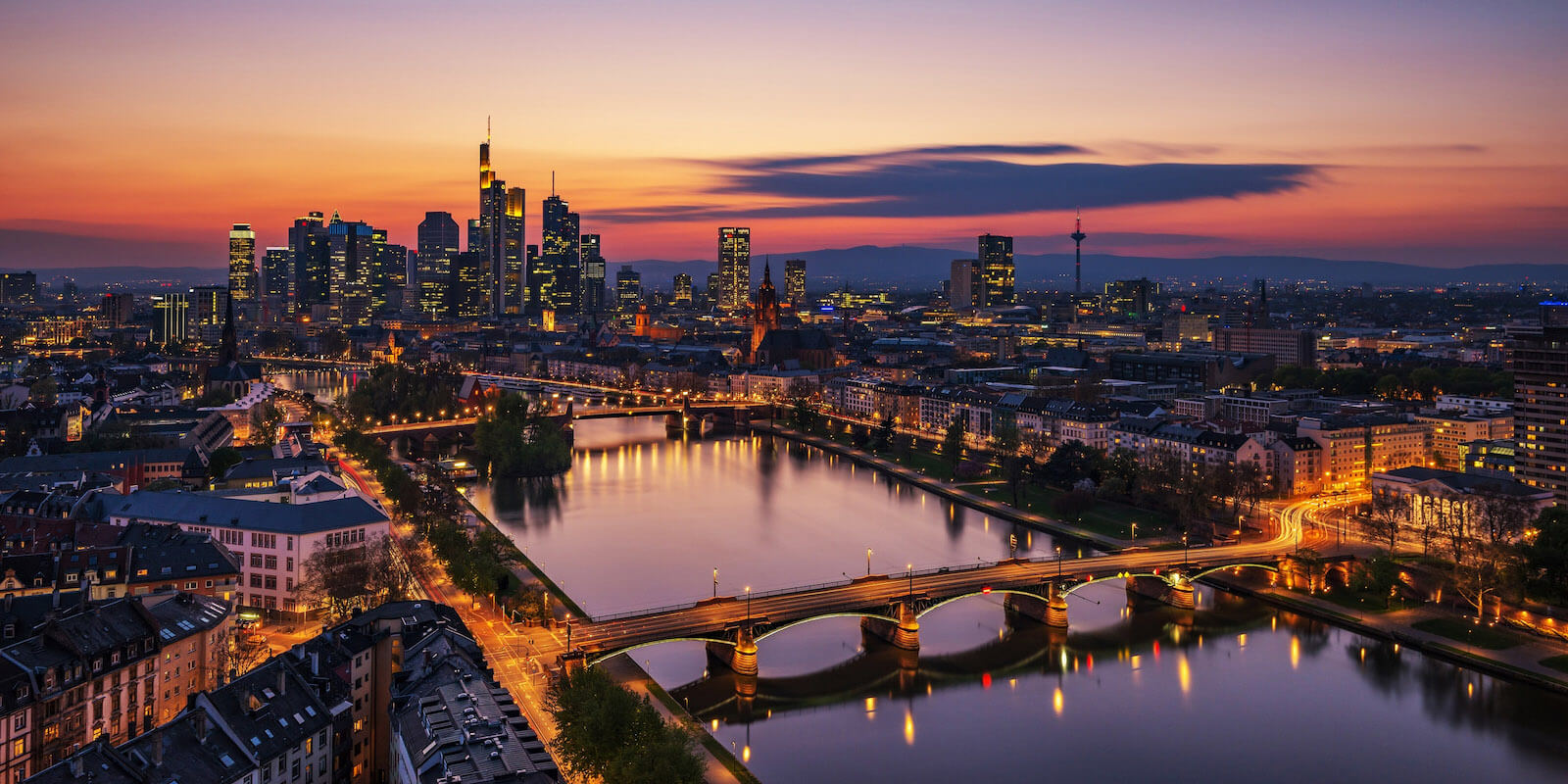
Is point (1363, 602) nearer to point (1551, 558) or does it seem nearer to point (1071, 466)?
point (1551, 558)

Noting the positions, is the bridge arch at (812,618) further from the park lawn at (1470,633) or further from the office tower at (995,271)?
the office tower at (995,271)

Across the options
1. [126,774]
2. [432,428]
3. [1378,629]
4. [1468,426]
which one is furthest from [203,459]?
[1468,426]

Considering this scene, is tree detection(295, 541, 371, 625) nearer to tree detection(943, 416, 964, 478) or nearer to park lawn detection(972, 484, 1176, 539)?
park lawn detection(972, 484, 1176, 539)

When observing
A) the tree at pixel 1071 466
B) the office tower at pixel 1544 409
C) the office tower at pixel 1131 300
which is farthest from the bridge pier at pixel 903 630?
the office tower at pixel 1131 300

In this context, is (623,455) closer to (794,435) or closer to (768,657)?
(794,435)

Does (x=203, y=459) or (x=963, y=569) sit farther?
(x=203, y=459)

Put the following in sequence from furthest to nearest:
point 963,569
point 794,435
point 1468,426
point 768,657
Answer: point 794,435
point 1468,426
point 963,569
point 768,657
